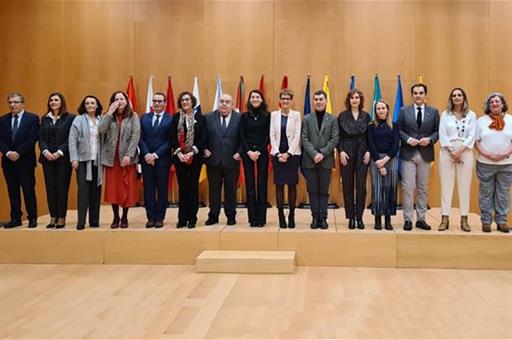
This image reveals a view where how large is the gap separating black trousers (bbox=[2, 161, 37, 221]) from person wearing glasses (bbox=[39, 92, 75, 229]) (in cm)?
19

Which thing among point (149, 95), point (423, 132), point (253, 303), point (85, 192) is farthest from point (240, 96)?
point (253, 303)

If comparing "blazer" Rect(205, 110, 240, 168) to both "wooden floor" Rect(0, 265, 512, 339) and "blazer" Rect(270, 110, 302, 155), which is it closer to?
"blazer" Rect(270, 110, 302, 155)

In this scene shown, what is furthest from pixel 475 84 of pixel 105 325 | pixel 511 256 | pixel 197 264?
pixel 105 325

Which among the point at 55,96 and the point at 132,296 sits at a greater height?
the point at 55,96

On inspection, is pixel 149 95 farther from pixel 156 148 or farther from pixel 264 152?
pixel 264 152

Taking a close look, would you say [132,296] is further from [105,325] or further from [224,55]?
[224,55]

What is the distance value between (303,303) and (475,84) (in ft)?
15.7

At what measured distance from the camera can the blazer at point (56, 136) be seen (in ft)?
18.2

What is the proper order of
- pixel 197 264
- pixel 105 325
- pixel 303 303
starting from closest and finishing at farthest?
1. pixel 105 325
2. pixel 303 303
3. pixel 197 264

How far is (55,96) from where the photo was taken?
562cm

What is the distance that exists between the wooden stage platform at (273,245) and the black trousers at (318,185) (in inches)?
10.8

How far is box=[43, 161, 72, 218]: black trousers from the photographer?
5.60 metres

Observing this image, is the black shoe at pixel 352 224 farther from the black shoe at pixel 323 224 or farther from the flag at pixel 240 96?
the flag at pixel 240 96

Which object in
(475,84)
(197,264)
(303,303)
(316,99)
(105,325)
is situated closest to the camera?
(105,325)
